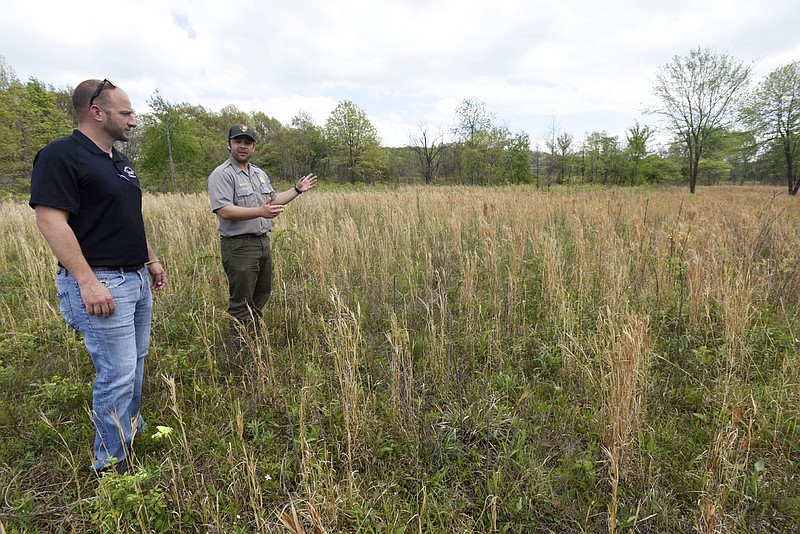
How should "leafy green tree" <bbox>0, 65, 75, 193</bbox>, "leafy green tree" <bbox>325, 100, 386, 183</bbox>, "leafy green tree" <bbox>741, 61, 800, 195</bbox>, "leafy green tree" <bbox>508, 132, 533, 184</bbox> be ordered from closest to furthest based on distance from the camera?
"leafy green tree" <bbox>0, 65, 75, 193</bbox>
"leafy green tree" <bbox>741, 61, 800, 195</bbox>
"leafy green tree" <bbox>508, 132, 533, 184</bbox>
"leafy green tree" <bbox>325, 100, 386, 183</bbox>

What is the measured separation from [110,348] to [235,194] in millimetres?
1617

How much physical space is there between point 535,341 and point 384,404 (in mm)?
1503

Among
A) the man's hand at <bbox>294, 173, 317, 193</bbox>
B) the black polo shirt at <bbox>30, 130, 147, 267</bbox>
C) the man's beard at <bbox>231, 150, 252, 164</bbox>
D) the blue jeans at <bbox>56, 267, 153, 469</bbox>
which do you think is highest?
the man's beard at <bbox>231, 150, 252, 164</bbox>

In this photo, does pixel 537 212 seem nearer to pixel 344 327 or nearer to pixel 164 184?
pixel 344 327

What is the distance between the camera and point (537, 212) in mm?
7203

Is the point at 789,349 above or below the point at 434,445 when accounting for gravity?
above

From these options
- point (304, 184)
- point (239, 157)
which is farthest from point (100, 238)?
point (304, 184)

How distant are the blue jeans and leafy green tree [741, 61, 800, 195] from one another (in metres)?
34.3

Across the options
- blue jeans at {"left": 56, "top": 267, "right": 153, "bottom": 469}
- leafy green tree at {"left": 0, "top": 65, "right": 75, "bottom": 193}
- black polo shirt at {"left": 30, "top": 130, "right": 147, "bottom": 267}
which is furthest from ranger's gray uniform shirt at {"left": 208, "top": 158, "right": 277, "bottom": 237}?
leafy green tree at {"left": 0, "top": 65, "right": 75, "bottom": 193}

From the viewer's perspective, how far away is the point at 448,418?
2.14 meters

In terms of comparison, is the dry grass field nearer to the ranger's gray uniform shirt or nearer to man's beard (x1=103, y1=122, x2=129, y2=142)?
the ranger's gray uniform shirt

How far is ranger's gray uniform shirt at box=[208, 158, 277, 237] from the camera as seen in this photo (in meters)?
2.82

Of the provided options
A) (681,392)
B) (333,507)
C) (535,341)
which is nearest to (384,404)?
(333,507)

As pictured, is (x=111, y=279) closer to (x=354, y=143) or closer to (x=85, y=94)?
(x=85, y=94)
